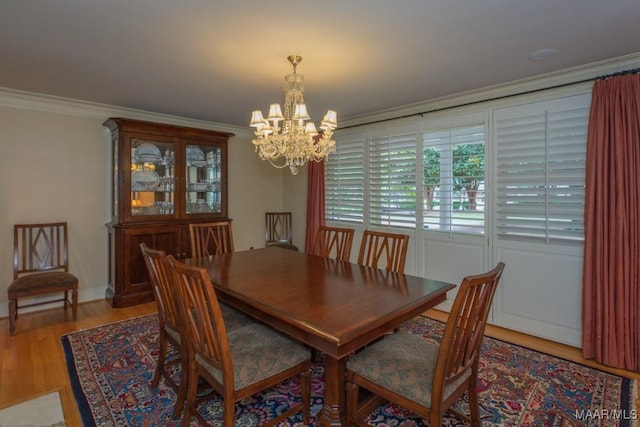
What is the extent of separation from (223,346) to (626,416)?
92.6 inches

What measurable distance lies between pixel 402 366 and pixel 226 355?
0.86 meters

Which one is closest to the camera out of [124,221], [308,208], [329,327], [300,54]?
[329,327]

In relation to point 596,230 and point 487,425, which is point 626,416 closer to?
point 487,425

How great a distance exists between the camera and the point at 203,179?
14.8ft

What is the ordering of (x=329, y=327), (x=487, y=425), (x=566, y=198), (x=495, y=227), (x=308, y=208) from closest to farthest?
1. (x=329, y=327)
2. (x=487, y=425)
3. (x=566, y=198)
4. (x=495, y=227)
5. (x=308, y=208)

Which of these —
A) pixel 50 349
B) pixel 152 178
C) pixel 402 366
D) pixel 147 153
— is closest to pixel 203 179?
pixel 152 178

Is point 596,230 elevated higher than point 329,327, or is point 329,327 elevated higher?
point 596,230

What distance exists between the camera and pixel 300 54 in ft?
7.91

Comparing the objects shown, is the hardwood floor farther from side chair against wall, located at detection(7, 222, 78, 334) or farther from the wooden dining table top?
the wooden dining table top

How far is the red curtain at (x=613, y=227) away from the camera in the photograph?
242cm

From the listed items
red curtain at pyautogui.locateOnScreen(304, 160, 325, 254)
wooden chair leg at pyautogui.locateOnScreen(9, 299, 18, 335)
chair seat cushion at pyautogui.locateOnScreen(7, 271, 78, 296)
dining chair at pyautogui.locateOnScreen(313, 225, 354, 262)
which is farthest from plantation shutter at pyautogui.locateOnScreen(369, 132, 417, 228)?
wooden chair leg at pyautogui.locateOnScreen(9, 299, 18, 335)

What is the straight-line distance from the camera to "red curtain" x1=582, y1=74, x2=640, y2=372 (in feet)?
7.95

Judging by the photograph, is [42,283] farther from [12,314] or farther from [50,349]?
[50,349]

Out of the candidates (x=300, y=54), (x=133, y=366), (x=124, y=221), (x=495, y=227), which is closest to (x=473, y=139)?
(x=495, y=227)
